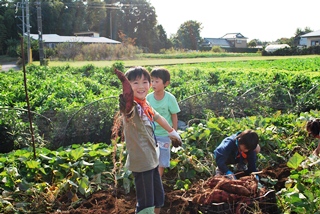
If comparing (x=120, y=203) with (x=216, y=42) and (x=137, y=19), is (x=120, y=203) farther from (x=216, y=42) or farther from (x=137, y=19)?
(x=216, y=42)

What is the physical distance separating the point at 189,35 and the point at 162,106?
7800cm

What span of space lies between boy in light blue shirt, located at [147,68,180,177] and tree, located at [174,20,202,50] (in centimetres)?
7610

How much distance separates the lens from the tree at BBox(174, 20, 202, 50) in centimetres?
7988

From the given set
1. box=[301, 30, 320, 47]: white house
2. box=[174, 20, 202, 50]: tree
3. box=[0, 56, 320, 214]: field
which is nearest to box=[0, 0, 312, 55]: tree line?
box=[174, 20, 202, 50]: tree

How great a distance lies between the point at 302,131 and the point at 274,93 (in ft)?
13.2

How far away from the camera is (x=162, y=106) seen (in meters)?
4.01

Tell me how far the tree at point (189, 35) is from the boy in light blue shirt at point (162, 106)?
76.1 m

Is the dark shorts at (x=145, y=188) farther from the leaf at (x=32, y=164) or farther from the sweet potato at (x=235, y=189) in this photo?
the leaf at (x=32, y=164)

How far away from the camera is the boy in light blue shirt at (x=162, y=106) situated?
3.88 metres

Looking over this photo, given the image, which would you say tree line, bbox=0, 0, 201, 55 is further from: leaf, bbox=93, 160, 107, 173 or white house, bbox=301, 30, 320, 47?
leaf, bbox=93, 160, 107, 173

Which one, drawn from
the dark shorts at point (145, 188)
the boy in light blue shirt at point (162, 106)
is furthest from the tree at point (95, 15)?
the dark shorts at point (145, 188)

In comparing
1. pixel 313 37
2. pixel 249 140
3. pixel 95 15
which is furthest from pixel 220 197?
pixel 95 15

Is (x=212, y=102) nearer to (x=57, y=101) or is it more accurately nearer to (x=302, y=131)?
(x=302, y=131)

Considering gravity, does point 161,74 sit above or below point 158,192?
above
